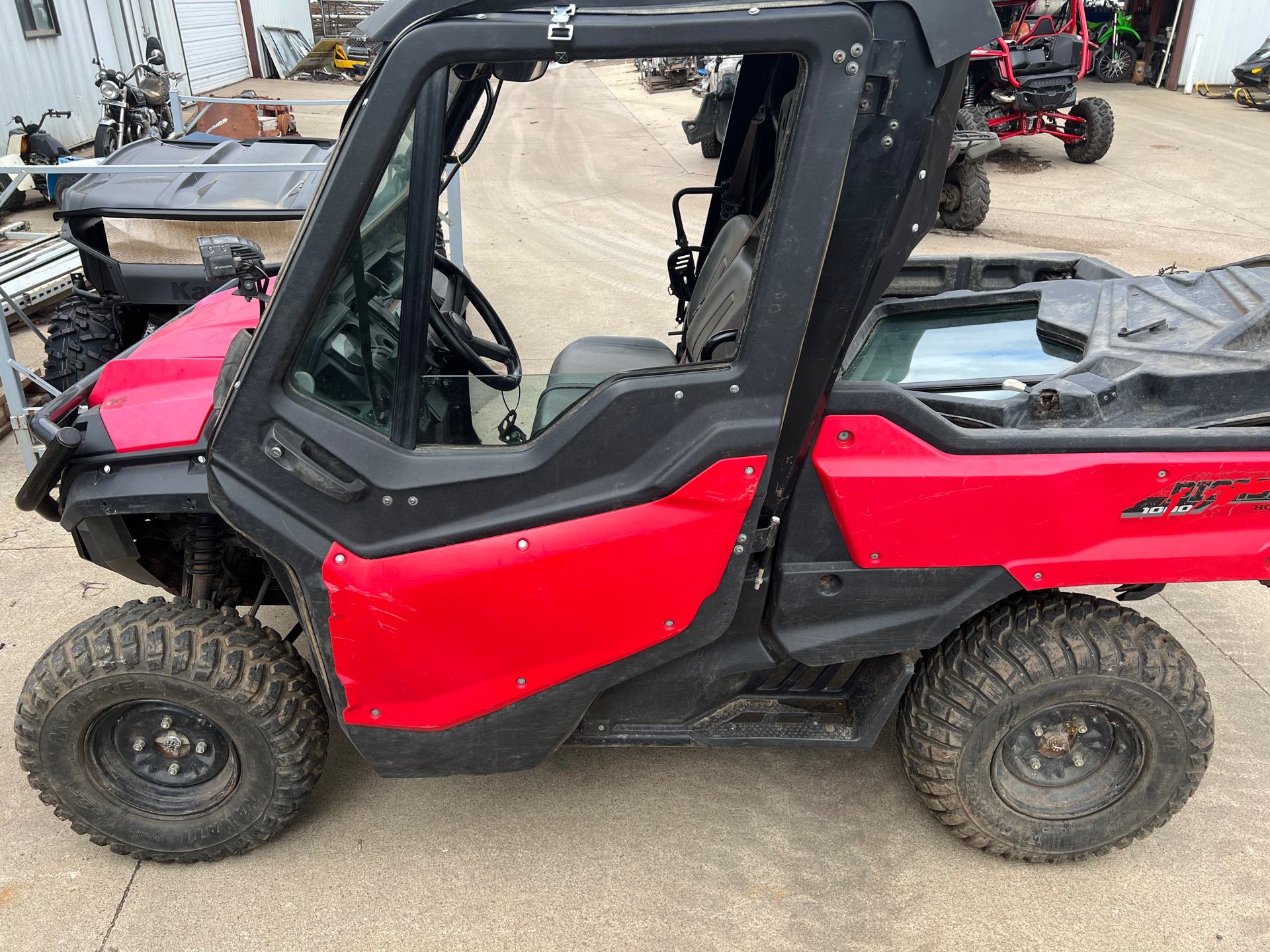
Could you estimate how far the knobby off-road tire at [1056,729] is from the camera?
7.86 ft

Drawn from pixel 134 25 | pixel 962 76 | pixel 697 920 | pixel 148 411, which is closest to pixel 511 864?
pixel 697 920

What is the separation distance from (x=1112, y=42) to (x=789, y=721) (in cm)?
1757

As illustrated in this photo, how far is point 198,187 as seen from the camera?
4.66 meters

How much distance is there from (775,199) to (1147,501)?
3.63 feet

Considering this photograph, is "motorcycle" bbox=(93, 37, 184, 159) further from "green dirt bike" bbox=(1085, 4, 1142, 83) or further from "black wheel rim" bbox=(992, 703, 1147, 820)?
"green dirt bike" bbox=(1085, 4, 1142, 83)

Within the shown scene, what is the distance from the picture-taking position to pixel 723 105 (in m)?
4.28

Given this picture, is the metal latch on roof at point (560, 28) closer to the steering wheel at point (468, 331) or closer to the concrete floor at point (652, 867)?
the steering wheel at point (468, 331)

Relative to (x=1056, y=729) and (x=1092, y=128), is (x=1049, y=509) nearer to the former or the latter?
(x=1056, y=729)

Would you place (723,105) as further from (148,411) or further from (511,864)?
(511,864)

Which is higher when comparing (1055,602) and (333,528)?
(333,528)

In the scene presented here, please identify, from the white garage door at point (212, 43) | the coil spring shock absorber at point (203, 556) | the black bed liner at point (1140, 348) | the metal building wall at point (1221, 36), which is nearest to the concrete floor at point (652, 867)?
the coil spring shock absorber at point (203, 556)

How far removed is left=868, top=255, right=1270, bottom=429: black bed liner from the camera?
7.66ft

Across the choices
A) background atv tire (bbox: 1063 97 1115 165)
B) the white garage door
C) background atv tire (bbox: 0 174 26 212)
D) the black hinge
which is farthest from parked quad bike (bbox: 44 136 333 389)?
the white garage door

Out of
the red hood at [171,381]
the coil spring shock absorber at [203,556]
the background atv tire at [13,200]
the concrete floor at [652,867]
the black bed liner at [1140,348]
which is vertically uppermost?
the black bed liner at [1140,348]
